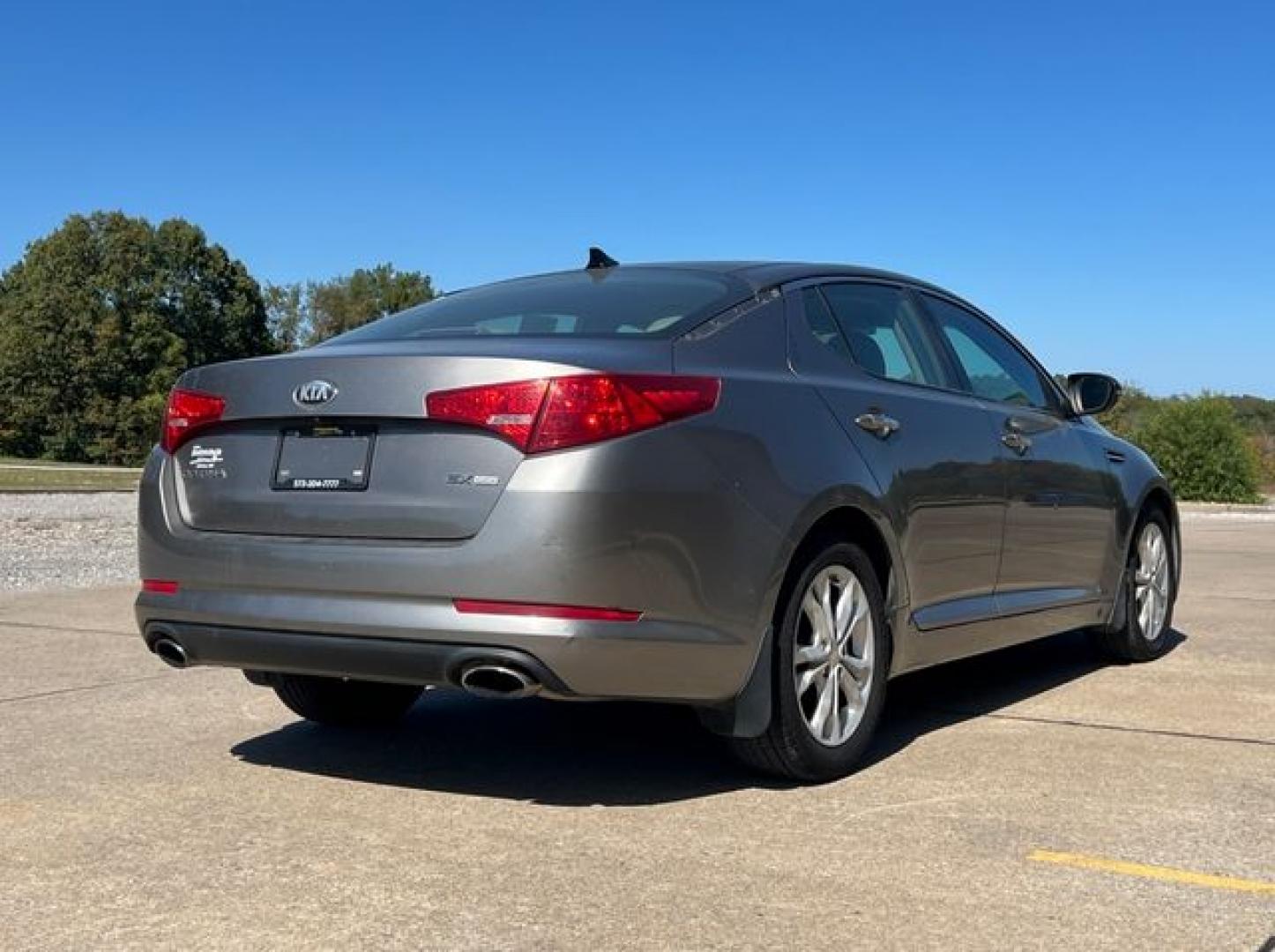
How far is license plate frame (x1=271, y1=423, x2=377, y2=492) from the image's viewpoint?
385 centimetres

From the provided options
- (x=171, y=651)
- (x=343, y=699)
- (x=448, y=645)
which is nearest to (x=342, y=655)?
(x=448, y=645)

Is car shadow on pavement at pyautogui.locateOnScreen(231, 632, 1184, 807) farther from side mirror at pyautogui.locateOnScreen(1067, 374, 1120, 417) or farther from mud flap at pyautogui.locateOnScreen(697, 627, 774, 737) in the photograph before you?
side mirror at pyautogui.locateOnScreen(1067, 374, 1120, 417)

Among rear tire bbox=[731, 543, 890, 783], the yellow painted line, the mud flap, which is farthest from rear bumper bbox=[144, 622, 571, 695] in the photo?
the yellow painted line

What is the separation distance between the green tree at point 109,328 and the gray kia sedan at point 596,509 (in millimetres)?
62460

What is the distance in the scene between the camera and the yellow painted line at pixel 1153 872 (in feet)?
10.8

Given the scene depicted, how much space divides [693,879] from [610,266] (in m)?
2.54

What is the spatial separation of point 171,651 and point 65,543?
9.76 metres

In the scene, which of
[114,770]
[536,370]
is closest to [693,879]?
[536,370]

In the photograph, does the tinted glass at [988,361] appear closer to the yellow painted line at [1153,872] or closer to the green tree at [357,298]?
the yellow painted line at [1153,872]

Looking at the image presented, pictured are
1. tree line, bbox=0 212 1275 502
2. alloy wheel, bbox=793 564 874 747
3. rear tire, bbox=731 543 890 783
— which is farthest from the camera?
tree line, bbox=0 212 1275 502

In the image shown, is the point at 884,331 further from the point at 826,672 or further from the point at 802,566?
the point at 826,672

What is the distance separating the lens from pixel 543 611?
142 inches

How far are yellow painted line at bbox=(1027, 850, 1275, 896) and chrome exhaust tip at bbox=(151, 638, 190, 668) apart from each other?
239cm

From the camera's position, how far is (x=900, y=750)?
15.6 ft
